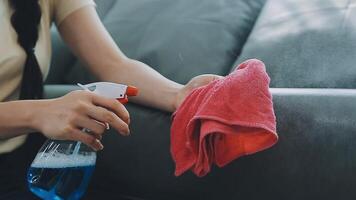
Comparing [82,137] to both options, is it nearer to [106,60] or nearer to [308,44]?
[106,60]

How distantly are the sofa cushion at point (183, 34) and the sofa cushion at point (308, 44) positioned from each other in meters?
0.06

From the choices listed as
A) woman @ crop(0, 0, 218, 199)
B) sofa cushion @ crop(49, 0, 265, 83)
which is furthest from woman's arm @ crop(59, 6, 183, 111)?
sofa cushion @ crop(49, 0, 265, 83)

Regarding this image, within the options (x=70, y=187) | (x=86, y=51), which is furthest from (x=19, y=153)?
(x=86, y=51)

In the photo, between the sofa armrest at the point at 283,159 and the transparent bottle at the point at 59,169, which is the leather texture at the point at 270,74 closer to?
the sofa armrest at the point at 283,159

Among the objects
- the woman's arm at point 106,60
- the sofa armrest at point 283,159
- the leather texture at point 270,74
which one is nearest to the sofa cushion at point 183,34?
the leather texture at point 270,74

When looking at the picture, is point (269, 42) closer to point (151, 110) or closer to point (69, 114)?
point (151, 110)

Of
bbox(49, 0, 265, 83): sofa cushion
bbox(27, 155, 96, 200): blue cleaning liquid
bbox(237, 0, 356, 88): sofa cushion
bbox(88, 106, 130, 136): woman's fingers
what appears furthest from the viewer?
bbox(49, 0, 265, 83): sofa cushion

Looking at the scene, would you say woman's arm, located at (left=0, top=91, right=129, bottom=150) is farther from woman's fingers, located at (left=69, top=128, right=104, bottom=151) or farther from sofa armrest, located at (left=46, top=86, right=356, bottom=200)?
sofa armrest, located at (left=46, top=86, right=356, bottom=200)

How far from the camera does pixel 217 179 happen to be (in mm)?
911

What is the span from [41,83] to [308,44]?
0.57 metres

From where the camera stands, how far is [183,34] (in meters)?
1.27

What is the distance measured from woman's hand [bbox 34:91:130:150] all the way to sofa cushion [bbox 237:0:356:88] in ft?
1.41

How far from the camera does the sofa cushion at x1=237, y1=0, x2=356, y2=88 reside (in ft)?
3.36

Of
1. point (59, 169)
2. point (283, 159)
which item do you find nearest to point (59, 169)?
point (59, 169)
